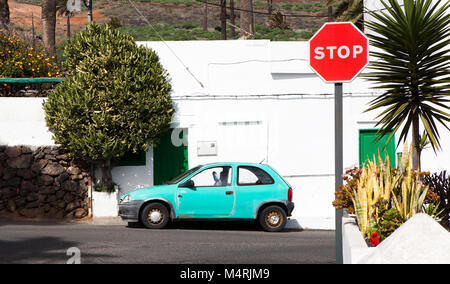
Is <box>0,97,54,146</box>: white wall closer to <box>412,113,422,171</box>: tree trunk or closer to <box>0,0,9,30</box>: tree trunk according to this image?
<box>0,0,9,30</box>: tree trunk

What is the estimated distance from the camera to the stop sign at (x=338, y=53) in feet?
56.2

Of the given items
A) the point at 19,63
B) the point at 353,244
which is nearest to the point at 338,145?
the point at 353,244

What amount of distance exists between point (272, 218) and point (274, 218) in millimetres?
51

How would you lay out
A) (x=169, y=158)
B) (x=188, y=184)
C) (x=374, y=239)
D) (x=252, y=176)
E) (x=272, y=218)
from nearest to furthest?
(x=374, y=239) < (x=188, y=184) < (x=272, y=218) < (x=252, y=176) < (x=169, y=158)

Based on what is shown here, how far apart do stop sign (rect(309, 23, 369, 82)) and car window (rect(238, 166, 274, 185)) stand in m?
3.85

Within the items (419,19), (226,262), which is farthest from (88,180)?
(419,19)

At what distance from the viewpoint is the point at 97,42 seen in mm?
17188

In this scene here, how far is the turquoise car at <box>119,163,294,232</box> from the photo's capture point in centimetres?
1492

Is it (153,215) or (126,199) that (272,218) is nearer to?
(153,215)

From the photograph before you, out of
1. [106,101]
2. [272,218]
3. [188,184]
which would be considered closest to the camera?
[188,184]

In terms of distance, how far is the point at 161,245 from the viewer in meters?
12.1

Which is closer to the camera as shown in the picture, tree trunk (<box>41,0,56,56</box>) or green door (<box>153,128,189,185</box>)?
green door (<box>153,128,189,185</box>)

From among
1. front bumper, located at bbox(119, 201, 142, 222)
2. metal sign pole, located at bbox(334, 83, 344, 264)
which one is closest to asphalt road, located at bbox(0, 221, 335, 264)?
front bumper, located at bbox(119, 201, 142, 222)
